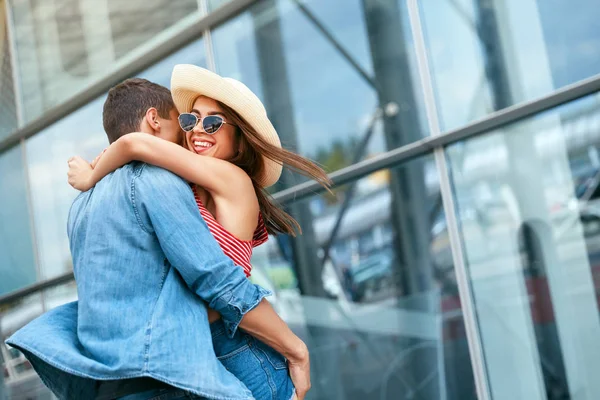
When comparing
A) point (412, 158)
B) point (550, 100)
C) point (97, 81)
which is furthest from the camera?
point (97, 81)

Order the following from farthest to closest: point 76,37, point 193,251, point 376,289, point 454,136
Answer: point 76,37
point 376,289
point 454,136
point 193,251

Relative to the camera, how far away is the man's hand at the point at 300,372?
195cm

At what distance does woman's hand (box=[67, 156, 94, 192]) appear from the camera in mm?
2082

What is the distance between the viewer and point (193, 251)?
1768 millimetres

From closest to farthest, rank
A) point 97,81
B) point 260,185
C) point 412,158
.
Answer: point 260,185 → point 412,158 → point 97,81

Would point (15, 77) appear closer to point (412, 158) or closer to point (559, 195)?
point (412, 158)

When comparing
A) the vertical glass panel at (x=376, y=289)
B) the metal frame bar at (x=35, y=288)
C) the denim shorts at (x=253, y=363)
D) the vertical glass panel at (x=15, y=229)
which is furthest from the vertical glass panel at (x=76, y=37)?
the denim shorts at (x=253, y=363)

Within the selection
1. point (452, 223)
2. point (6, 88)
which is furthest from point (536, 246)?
point (6, 88)

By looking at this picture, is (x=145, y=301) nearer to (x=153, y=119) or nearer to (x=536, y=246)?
(x=153, y=119)

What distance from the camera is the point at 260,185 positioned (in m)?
2.23

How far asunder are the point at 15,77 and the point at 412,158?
567cm

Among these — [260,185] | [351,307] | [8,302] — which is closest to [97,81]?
[8,302]

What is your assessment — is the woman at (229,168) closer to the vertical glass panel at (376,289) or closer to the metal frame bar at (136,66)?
the vertical glass panel at (376,289)

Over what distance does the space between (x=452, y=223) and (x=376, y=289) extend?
0.83m
